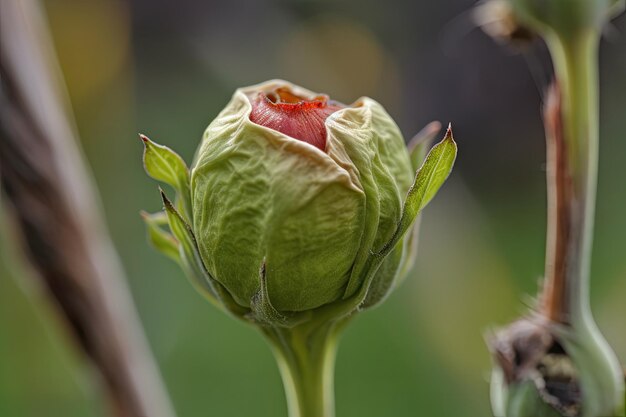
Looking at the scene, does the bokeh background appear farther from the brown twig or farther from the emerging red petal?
the emerging red petal

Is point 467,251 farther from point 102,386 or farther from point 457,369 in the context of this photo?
point 102,386

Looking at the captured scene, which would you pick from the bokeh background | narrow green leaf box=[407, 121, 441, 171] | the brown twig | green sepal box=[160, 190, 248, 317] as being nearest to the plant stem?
narrow green leaf box=[407, 121, 441, 171]

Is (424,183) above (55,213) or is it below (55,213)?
above

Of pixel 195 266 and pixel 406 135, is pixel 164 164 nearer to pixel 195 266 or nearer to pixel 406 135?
pixel 195 266

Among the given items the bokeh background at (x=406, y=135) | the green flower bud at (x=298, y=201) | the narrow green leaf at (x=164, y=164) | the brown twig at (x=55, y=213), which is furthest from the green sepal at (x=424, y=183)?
the bokeh background at (x=406, y=135)

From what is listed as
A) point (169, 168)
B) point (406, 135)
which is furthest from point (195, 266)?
point (406, 135)

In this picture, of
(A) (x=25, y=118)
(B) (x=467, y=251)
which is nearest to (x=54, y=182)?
(A) (x=25, y=118)
